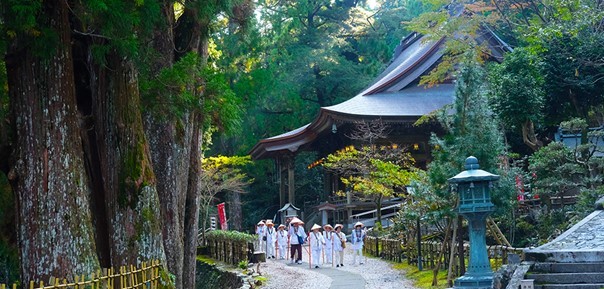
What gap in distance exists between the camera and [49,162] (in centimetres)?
802

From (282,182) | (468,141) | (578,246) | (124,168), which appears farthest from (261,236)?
(124,168)

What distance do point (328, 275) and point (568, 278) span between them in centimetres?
856

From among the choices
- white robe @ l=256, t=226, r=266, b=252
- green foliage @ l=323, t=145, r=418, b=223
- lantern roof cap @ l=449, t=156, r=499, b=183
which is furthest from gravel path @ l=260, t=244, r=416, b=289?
lantern roof cap @ l=449, t=156, r=499, b=183

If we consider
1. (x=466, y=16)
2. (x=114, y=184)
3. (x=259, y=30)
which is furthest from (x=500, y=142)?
(x=259, y=30)

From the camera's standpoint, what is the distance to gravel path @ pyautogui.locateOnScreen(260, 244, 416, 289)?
15547mm

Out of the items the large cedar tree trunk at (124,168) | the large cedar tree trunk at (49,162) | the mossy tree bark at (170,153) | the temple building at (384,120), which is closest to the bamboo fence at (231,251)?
the temple building at (384,120)

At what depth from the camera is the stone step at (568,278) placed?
9758mm

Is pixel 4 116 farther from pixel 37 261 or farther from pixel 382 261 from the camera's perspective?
pixel 382 261

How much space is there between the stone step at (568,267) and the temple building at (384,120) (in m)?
17.3

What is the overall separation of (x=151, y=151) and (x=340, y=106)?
19378 millimetres

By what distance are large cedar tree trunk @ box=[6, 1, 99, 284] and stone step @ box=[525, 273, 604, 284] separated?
17.0 feet

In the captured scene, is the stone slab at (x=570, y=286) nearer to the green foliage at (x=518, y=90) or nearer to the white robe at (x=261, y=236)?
the green foliage at (x=518, y=90)

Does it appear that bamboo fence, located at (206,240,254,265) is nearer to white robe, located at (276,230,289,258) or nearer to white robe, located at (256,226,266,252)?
white robe, located at (256,226,266,252)

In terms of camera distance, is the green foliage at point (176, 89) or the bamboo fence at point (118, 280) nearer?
the bamboo fence at point (118, 280)
